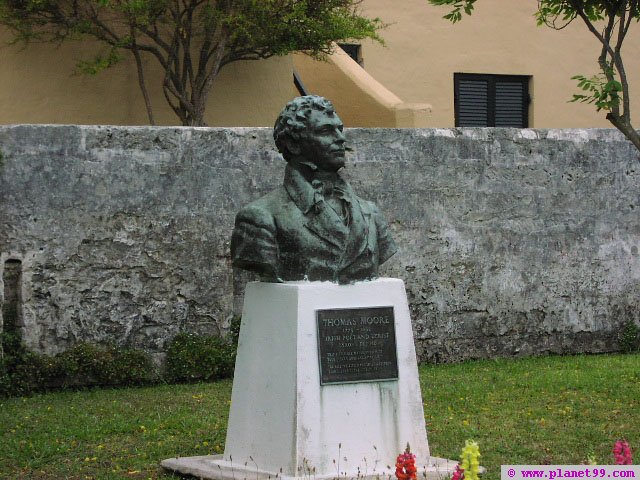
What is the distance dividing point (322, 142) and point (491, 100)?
9.80m

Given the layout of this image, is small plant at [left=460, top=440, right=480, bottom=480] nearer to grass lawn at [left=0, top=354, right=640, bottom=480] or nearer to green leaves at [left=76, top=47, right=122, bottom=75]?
grass lawn at [left=0, top=354, right=640, bottom=480]

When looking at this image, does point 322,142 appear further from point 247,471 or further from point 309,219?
point 247,471

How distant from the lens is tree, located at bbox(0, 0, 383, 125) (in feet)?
39.9

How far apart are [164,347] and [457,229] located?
116 inches

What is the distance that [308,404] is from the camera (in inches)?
259

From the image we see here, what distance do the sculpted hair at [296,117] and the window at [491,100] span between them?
30.5 ft

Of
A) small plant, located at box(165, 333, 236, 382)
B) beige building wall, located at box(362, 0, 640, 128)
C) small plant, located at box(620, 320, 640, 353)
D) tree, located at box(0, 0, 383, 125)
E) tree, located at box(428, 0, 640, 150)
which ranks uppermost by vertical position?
beige building wall, located at box(362, 0, 640, 128)

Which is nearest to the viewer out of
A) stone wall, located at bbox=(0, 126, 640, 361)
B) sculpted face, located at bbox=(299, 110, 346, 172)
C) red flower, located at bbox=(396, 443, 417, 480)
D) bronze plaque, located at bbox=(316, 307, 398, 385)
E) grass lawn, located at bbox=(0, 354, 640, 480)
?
red flower, located at bbox=(396, 443, 417, 480)

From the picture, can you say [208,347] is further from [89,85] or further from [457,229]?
[89,85]

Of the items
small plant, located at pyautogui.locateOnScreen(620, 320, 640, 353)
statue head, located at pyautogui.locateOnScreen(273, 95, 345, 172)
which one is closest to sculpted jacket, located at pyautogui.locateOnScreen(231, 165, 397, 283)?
statue head, located at pyautogui.locateOnScreen(273, 95, 345, 172)

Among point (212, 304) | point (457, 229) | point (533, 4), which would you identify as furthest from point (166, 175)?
point (533, 4)

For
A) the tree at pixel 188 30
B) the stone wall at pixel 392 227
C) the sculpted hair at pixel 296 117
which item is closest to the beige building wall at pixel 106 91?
the tree at pixel 188 30

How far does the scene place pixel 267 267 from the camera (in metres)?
6.83

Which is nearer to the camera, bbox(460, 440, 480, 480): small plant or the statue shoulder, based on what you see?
bbox(460, 440, 480, 480): small plant
